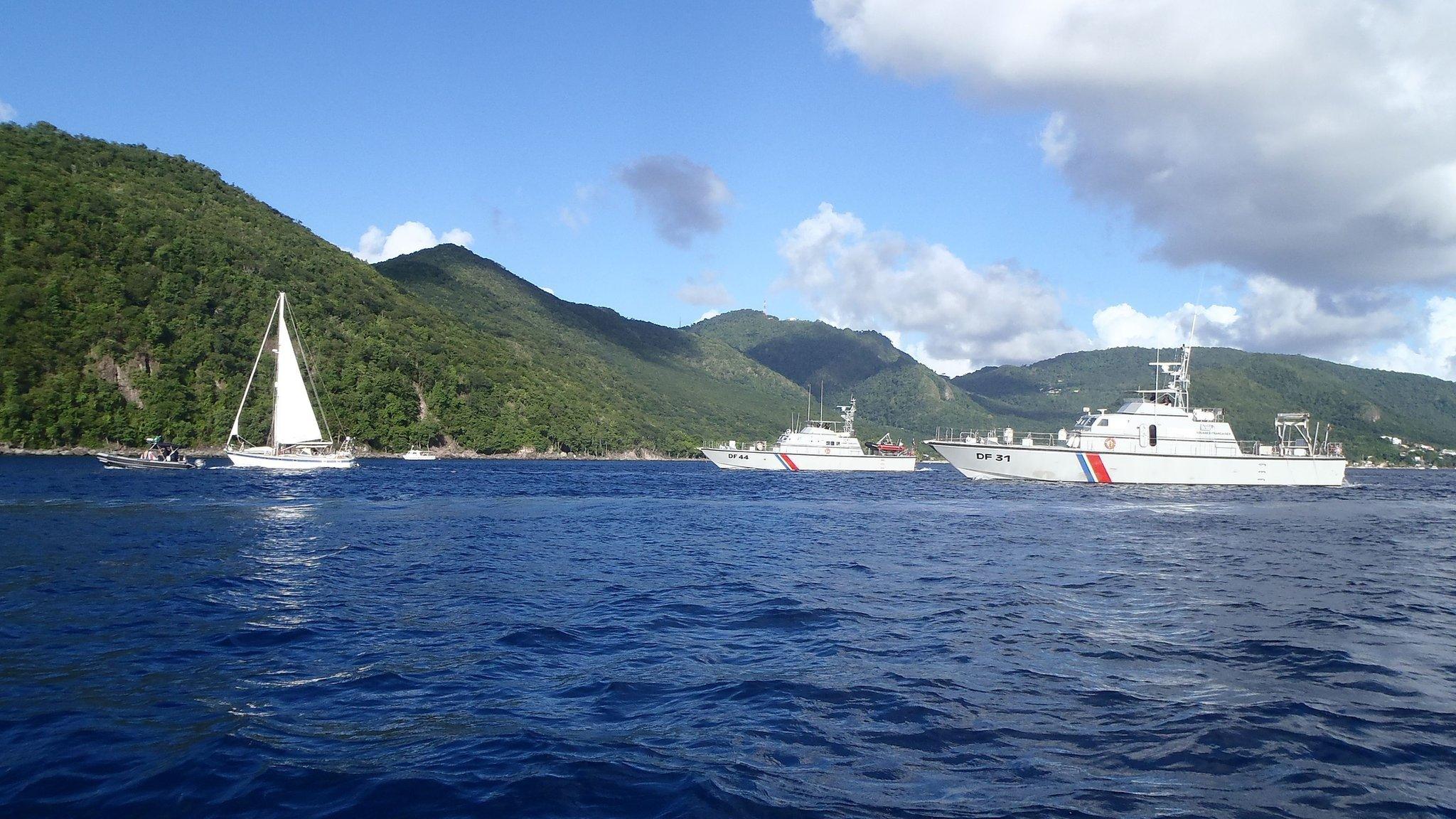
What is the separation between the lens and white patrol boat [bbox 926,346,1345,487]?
252ft

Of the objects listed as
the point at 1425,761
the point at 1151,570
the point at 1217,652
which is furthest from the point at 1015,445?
the point at 1425,761

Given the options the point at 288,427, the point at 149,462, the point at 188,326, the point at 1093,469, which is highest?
the point at 188,326

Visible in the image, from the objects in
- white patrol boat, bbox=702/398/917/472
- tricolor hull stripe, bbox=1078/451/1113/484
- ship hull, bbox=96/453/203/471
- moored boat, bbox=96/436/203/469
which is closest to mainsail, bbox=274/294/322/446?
moored boat, bbox=96/436/203/469

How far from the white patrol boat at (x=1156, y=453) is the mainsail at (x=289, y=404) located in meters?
66.6

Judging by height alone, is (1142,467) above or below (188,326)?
below

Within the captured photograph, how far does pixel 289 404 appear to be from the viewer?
2906 inches

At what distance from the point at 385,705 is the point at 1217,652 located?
1339cm

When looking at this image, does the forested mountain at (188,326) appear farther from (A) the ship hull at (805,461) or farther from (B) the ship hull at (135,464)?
(A) the ship hull at (805,461)

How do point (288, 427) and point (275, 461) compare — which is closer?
point (288, 427)

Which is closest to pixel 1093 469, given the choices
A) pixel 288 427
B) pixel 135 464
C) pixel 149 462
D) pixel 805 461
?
pixel 805 461

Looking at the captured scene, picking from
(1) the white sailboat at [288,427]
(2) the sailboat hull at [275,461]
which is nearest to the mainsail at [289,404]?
(1) the white sailboat at [288,427]

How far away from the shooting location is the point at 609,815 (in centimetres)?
725

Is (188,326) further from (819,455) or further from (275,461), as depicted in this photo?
(819,455)

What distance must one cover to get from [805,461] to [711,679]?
106504 millimetres
